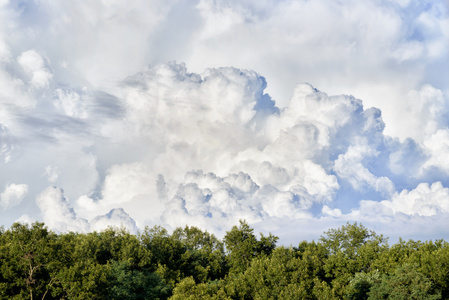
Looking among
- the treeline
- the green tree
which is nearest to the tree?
the treeline

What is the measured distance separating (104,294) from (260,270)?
2693 centimetres

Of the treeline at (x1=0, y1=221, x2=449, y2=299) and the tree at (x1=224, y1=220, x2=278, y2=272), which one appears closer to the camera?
the treeline at (x1=0, y1=221, x2=449, y2=299)

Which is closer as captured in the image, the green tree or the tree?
the green tree

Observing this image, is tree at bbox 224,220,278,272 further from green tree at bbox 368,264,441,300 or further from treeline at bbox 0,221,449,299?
green tree at bbox 368,264,441,300

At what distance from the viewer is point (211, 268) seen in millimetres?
104938

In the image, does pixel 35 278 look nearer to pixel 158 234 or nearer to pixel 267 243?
pixel 158 234

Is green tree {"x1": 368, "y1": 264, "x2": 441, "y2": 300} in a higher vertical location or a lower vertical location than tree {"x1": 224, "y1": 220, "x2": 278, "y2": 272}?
lower

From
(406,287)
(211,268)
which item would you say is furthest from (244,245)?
(406,287)

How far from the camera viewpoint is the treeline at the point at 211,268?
5575 cm

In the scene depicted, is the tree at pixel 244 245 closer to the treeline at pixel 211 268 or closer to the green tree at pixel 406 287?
the treeline at pixel 211 268

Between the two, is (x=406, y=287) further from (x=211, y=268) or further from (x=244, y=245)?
(x=211, y=268)

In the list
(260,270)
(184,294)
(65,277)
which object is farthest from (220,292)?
(65,277)

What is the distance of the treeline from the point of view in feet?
183

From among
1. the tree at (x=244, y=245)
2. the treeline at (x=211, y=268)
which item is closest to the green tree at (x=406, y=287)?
the treeline at (x=211, y=268)
